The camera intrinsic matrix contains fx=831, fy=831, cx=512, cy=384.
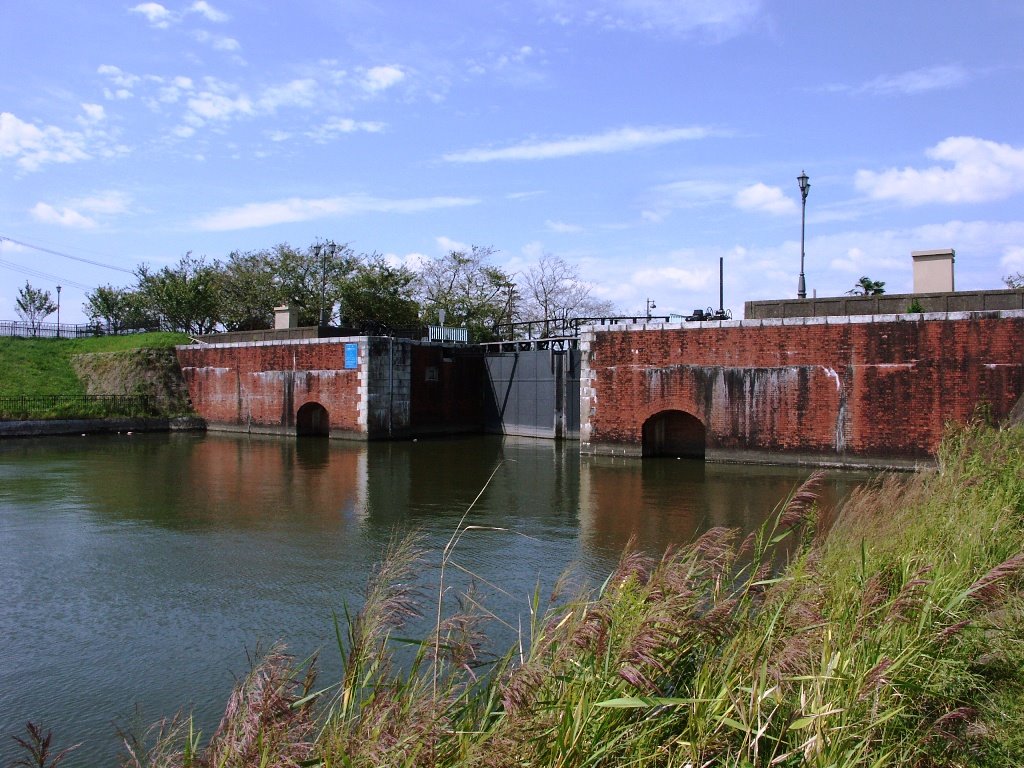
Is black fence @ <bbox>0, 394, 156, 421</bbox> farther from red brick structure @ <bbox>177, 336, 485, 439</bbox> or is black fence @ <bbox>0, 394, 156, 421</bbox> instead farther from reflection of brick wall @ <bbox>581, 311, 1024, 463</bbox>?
reflection of brick wall @ <bbox>581, 311, 1024, 463</bbox>

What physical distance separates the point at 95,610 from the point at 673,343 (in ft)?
46.4

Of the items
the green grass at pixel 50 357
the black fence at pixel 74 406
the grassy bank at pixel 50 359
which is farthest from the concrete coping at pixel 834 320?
the green grass at pixel 50 357

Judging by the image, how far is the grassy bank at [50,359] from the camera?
96.2 feet

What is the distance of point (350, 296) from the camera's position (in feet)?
132

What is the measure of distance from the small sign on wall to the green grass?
10.8 metres

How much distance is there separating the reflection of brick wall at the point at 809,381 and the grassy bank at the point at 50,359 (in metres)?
19.3

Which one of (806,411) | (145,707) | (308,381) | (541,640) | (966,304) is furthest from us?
(308,381)

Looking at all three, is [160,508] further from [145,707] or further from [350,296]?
[350,296]

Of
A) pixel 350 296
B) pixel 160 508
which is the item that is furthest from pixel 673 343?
pixel 350 296

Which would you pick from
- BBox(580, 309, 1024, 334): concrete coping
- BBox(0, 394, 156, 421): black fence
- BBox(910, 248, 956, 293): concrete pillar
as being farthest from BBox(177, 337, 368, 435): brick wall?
BBox(910, 248, 956, 293): concrete pillar

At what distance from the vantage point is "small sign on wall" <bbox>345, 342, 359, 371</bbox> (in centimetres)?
2514

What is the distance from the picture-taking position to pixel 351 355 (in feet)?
82.8

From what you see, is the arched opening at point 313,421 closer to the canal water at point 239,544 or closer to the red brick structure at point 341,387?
the red brick structure at point 341,387

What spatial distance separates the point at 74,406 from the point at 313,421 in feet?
27.4
